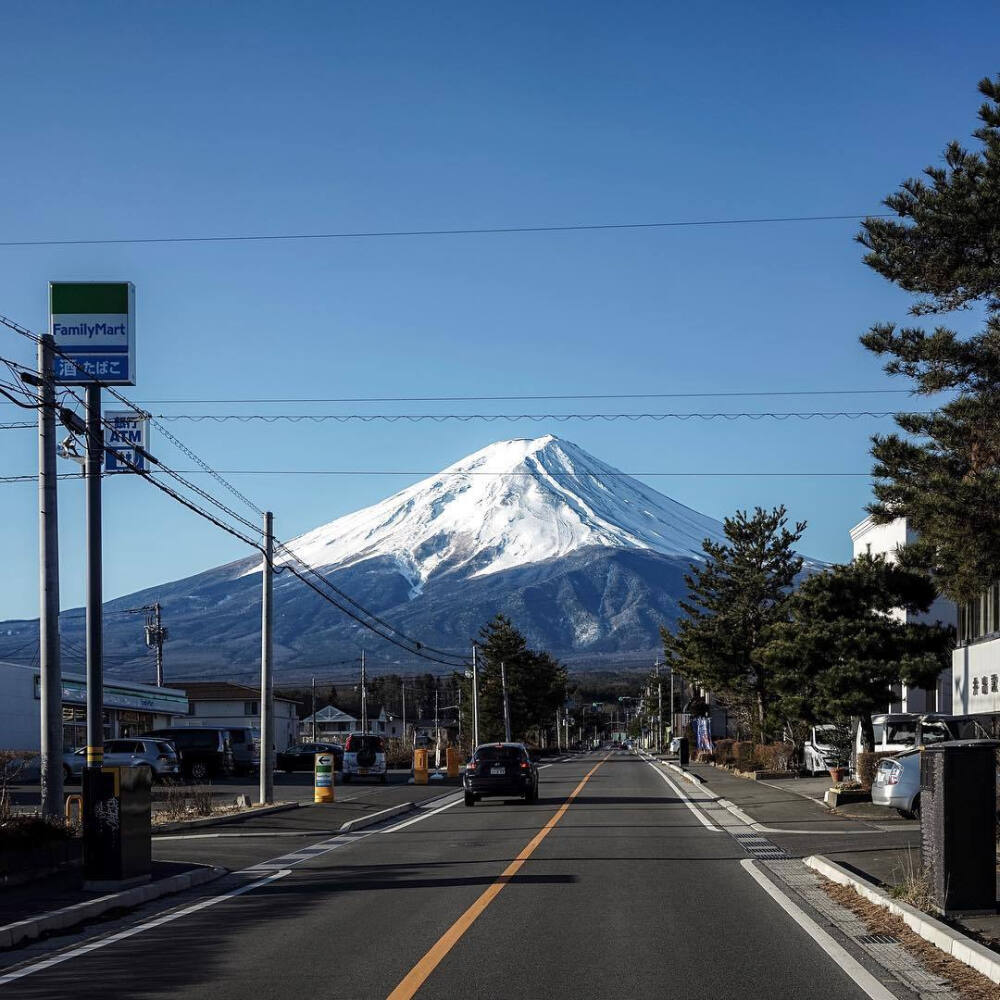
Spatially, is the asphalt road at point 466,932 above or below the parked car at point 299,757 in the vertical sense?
above

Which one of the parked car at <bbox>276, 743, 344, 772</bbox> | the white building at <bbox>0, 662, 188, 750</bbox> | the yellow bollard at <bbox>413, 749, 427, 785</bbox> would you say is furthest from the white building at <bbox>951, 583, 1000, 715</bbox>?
the white building at <bbox>0, 662, 188, 750</bbox>

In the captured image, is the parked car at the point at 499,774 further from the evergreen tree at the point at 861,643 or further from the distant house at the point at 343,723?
the distant house at the point at 343,723

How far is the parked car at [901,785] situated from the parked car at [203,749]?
32261mm

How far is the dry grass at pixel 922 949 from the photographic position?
880cm

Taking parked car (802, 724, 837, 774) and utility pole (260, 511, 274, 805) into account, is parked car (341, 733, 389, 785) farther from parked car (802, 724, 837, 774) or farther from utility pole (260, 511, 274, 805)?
parked car (802, 724, 837, 774)

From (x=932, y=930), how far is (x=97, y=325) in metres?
19.7

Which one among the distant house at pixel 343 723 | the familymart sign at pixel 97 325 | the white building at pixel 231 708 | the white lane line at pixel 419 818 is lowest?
the distant house at pixel 343 723

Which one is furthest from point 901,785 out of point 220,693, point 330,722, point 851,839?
point 330,722

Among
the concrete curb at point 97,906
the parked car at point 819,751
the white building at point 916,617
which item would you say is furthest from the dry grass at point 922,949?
the white building at point 916,617

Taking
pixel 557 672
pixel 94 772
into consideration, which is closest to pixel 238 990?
pixel 94 772

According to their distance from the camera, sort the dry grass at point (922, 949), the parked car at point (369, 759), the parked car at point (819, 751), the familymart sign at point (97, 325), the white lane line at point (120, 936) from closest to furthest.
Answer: the dry grass at point (922, 949), the white lane line at point (120, 936), the familymart sign at point (97, 325), the parked car at point (819, 751), the parked car at point (369, 759)

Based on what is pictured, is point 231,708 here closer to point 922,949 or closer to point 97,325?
point 97,325

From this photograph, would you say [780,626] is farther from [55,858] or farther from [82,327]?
[55,858]

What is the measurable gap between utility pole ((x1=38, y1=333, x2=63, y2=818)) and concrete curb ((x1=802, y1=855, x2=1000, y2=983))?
36.8 feet
